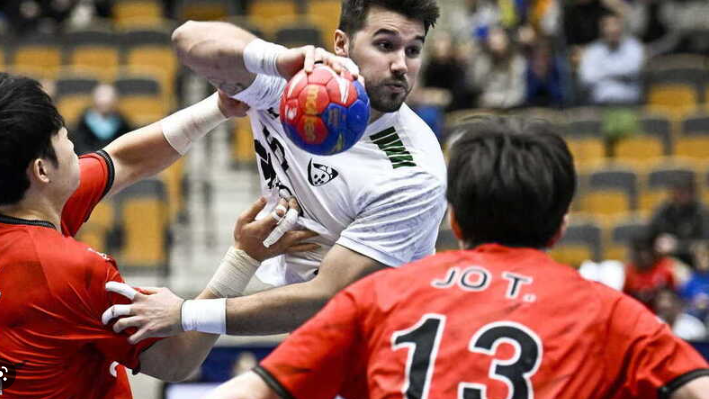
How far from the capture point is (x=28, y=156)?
394cm

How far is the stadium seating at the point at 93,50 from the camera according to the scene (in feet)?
47.2

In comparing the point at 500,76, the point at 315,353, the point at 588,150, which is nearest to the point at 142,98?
the point at 500,76

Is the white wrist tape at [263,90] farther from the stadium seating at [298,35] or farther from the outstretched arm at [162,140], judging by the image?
the stadium seating at [298,35]

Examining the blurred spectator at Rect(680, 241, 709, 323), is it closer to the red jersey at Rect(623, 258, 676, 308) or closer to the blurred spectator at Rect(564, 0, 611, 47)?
the red jersey at Rect(623, 258, 676, 308)

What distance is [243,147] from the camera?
13352 millimetres

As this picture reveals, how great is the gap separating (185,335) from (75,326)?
40 centimetres

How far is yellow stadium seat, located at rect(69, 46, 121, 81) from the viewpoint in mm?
14383

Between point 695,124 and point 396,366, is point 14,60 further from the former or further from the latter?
point 396,366

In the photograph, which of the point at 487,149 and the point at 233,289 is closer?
the point at 487,149

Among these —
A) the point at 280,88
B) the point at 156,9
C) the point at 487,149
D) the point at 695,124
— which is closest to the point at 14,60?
the point at 156,9

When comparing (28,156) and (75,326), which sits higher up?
(28,156)

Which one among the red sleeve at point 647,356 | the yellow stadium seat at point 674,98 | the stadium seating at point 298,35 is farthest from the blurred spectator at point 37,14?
the red sleeve at point 647,356

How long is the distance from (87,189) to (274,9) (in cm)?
1129

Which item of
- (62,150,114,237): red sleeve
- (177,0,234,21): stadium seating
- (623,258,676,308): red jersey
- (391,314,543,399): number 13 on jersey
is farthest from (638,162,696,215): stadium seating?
(391,314,543,399): number 13 on jersey
